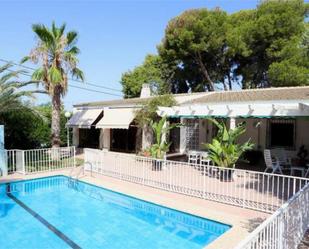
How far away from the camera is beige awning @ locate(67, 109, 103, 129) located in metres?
30.1

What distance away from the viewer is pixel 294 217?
26.8 ft

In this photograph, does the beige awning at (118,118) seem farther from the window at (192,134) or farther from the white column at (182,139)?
the window at (192,134)

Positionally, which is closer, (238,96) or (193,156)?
(193,156)

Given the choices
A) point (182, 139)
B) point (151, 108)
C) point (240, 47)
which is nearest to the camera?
point (151, 108)

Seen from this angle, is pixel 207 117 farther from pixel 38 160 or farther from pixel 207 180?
pixel 38 160

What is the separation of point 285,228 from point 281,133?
690 inches

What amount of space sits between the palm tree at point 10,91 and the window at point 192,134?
46.4ft

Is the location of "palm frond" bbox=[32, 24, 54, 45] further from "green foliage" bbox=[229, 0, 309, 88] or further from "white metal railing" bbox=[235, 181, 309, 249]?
"green foliage" bbox=[229, 0, 309, 88]

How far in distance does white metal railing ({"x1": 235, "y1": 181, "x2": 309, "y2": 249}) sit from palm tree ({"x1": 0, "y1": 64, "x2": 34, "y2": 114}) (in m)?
20.5

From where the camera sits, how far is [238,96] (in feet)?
76.2

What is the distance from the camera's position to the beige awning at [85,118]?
98.7 ft

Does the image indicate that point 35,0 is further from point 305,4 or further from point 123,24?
point 305,4

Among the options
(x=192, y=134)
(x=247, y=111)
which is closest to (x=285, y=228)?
(x=247, y=111)

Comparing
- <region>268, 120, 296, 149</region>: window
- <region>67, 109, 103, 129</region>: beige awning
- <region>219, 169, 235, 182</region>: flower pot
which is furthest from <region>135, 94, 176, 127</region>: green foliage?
<region>219, 169, 235, 182</region>: flower pot
